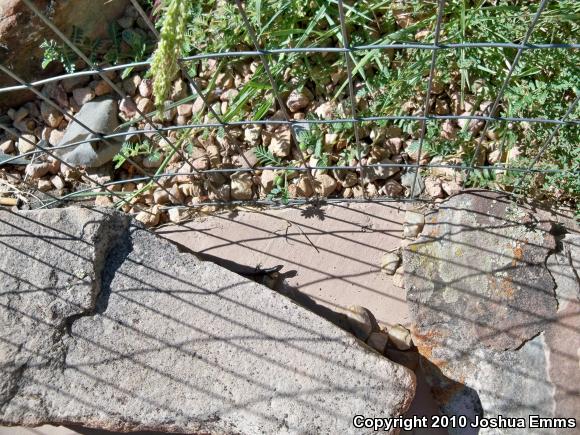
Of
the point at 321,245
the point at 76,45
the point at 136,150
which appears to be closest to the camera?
the point at 321,245

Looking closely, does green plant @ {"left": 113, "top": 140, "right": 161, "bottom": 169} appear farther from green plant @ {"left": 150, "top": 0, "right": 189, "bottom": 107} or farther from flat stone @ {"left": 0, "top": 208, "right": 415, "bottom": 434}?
green plant @ {"left": 150, "top": 0, "right": 189, "bottom": 107}

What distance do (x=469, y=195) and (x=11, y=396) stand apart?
1.72 meters

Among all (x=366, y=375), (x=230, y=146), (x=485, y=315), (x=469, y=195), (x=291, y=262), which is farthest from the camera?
(x=230, y=146)

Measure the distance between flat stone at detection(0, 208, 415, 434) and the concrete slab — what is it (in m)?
0.37

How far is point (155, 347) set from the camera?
82.8 inches

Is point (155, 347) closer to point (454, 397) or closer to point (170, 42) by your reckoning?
point (454, 397)

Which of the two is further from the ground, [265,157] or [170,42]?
[170,42]

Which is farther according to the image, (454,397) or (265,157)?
(265,157)

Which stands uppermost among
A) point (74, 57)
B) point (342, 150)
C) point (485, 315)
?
point (74, 57)

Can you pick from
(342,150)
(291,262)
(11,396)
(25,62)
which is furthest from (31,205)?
(342,150)

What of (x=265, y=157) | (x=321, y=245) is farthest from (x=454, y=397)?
(x=265, y=157)

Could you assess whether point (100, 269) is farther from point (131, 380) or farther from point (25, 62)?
point (25, 62)

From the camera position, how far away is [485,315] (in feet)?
7.02

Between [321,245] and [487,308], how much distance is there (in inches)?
27.3
